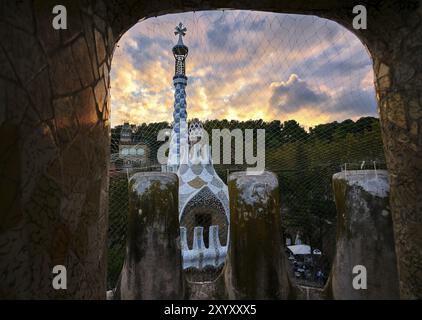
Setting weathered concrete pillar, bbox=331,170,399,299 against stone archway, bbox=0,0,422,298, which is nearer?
stone archway, bbox=0,0,422,298

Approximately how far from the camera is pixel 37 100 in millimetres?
1072

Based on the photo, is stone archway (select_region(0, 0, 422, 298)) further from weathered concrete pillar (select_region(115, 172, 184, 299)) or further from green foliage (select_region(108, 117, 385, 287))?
green foliage (select_region(108, 117, 385, 287))

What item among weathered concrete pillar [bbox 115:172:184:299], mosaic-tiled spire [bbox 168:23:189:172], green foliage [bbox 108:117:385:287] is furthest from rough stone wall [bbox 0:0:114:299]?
mosaic-tiled spire [bbox 168:23:189:172]

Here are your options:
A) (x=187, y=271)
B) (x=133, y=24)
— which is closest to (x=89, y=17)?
(x=133, y=24)

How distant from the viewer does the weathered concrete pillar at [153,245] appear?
84.0 inches

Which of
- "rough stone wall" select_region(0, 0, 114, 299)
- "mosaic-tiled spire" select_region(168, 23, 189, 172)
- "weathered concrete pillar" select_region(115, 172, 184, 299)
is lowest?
"weathered concrete pillar" select_region(115, 172, 184, 299)

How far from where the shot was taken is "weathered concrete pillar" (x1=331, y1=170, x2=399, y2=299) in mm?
2117

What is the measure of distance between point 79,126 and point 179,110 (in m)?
9.29

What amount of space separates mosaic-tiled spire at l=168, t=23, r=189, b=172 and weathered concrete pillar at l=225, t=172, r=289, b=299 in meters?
7.74

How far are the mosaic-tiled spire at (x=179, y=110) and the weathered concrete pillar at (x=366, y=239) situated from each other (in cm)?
786

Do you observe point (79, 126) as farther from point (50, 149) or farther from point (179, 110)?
point (179, 110)

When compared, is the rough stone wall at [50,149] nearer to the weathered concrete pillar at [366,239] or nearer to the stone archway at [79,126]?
the stone archway at [79,126]
